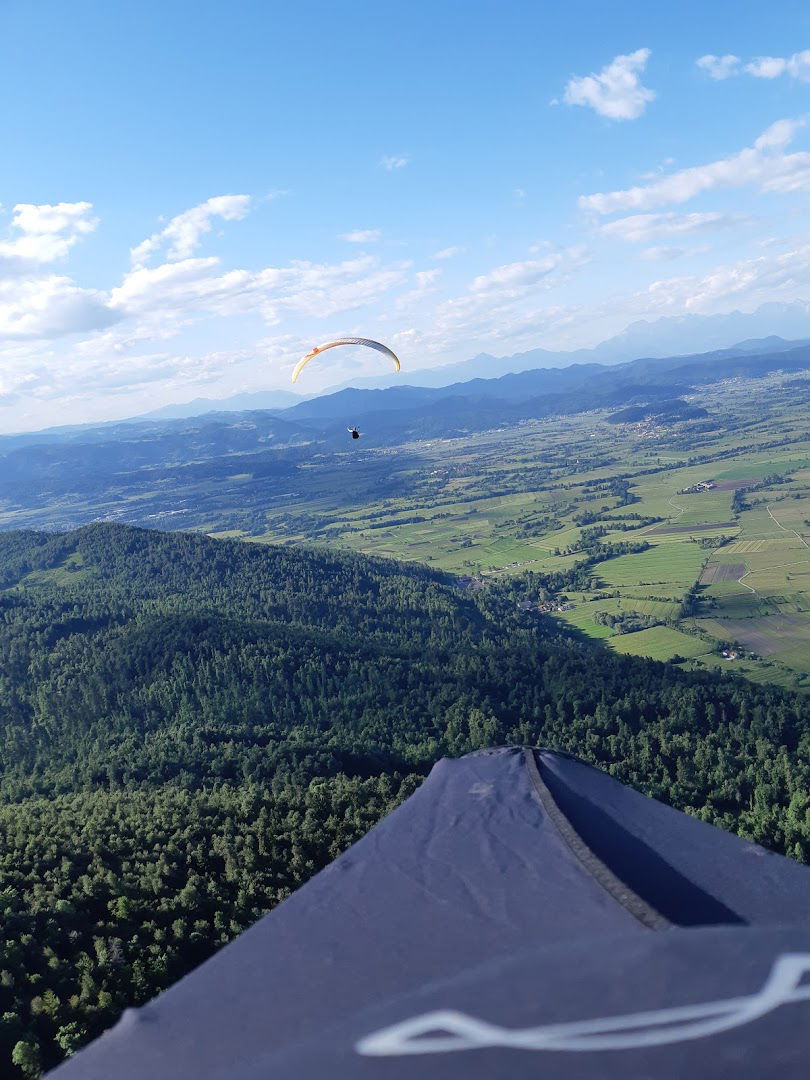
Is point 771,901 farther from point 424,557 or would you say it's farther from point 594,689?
point 424,557

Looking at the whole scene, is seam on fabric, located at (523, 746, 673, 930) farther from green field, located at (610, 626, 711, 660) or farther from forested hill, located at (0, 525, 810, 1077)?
green field, located at (610, 626, 711, 660)

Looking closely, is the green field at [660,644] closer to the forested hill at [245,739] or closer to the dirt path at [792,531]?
the forested hill at [245,739]

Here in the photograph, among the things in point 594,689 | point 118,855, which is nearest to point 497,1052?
point 118,855

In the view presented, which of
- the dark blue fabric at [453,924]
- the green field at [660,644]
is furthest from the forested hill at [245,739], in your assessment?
the dark blue fabric at [453,924]

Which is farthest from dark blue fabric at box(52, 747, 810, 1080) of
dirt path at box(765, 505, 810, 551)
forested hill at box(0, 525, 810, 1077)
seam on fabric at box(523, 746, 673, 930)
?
dirt path at box(765, 505, 810, 551)

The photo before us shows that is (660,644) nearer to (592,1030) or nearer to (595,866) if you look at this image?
(595,866)

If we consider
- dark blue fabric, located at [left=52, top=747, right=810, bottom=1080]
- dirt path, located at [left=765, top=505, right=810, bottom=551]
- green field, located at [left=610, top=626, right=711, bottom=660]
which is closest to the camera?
dark blue fabric, located at [left=52, top=747, right=810, bottom=1080]
